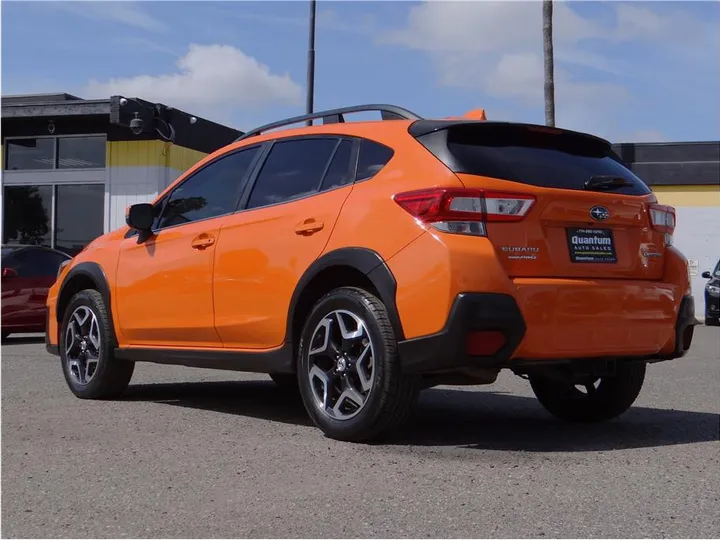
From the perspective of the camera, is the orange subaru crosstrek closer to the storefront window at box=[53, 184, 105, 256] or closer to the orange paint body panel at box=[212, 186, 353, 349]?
the orange paint body panel at box=[212, 186, 353, 349]

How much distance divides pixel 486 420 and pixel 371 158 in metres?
1.94

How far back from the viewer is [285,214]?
5.88 metres

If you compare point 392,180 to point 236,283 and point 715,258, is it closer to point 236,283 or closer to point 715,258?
point 236,283

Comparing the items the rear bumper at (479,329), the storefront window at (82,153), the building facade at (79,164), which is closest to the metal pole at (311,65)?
the building facade at (79,164)

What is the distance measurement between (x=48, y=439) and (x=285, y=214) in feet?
5.87

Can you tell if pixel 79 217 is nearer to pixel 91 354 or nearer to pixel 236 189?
pixel 91 354

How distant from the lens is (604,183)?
5.55m

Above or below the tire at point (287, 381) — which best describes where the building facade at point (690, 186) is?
above

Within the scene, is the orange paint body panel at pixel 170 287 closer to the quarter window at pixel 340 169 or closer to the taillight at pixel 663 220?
the quarter window at pixel 340 169

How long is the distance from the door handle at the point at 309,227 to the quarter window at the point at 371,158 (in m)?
0.32

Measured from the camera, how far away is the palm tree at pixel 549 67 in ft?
89.2

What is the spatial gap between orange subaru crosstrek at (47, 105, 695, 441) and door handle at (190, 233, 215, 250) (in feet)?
0.07

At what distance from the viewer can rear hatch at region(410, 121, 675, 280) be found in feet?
16.6

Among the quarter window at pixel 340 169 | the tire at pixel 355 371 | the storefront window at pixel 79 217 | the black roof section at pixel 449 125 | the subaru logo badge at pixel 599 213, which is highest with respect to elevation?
the storefront window at pixel 79 217
